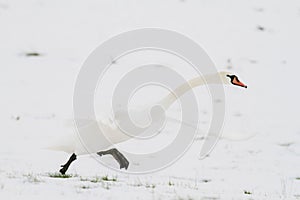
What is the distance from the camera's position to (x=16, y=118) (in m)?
7.25

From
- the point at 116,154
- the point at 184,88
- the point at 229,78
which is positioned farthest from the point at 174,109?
the point at 116,154

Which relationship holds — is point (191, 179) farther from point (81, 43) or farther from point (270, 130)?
point (81, 43)

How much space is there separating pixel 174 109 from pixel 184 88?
326 centimetres

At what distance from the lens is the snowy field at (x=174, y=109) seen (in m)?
4.30

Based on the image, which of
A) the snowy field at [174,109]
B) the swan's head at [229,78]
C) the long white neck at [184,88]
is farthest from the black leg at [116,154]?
the swan's head at [229,78]

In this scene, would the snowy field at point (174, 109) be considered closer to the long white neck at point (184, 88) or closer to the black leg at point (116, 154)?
the black leg at point (116, 154)

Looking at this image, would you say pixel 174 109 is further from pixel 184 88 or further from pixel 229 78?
pixel 184 88

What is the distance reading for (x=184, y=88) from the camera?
4715 millimetres

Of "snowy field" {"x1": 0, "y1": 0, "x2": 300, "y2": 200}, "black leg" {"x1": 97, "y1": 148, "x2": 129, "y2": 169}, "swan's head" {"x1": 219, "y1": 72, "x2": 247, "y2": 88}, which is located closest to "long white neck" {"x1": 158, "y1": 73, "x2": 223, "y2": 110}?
"swan's head" {"x1": 219, "y1": 72, "x2": 247, "y2": 88}

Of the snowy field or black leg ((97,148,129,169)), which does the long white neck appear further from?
the snowy field

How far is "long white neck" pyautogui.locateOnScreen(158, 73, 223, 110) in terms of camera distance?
178 inches

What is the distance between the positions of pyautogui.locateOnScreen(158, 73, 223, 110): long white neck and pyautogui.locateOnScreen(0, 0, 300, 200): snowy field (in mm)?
664

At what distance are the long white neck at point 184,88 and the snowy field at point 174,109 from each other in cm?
66

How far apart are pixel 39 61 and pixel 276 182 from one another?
5025 millimetres
